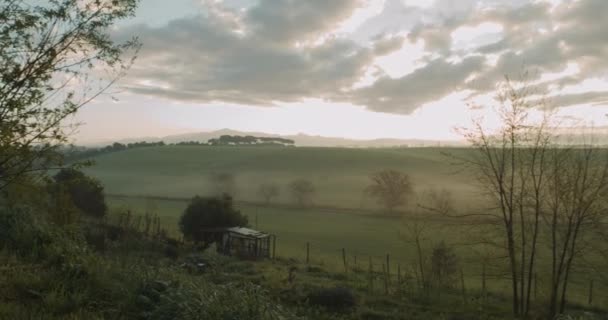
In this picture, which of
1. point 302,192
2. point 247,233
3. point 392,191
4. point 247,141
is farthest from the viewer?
point 247,141

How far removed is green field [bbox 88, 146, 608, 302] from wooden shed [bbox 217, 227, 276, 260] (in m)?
2.06

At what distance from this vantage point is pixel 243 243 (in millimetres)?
33938

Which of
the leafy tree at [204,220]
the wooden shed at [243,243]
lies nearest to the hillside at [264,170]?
the leafy tree at [204,220]

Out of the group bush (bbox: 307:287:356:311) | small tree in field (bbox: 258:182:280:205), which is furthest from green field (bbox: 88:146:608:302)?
bush (bbox: 307:287:356:311)

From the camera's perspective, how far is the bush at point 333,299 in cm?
1406

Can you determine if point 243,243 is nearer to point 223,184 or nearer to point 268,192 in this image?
point 268,192

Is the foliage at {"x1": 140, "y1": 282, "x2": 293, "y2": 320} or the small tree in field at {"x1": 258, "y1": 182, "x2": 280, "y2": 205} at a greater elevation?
the foliage at {"x1": 140, "y1": 282, "x2": 293, "y2": 320}

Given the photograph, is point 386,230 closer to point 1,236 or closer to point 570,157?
point 570,157

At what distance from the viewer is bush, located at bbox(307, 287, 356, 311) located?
14062mm

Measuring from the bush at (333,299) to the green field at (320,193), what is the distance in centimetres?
486

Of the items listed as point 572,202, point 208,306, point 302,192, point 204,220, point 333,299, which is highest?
point 572,202

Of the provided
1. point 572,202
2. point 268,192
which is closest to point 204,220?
point 572,202

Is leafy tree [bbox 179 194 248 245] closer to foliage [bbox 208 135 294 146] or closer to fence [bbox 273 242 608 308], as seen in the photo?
fence [bbox 273 242 608 308]

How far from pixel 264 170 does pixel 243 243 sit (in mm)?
71150
